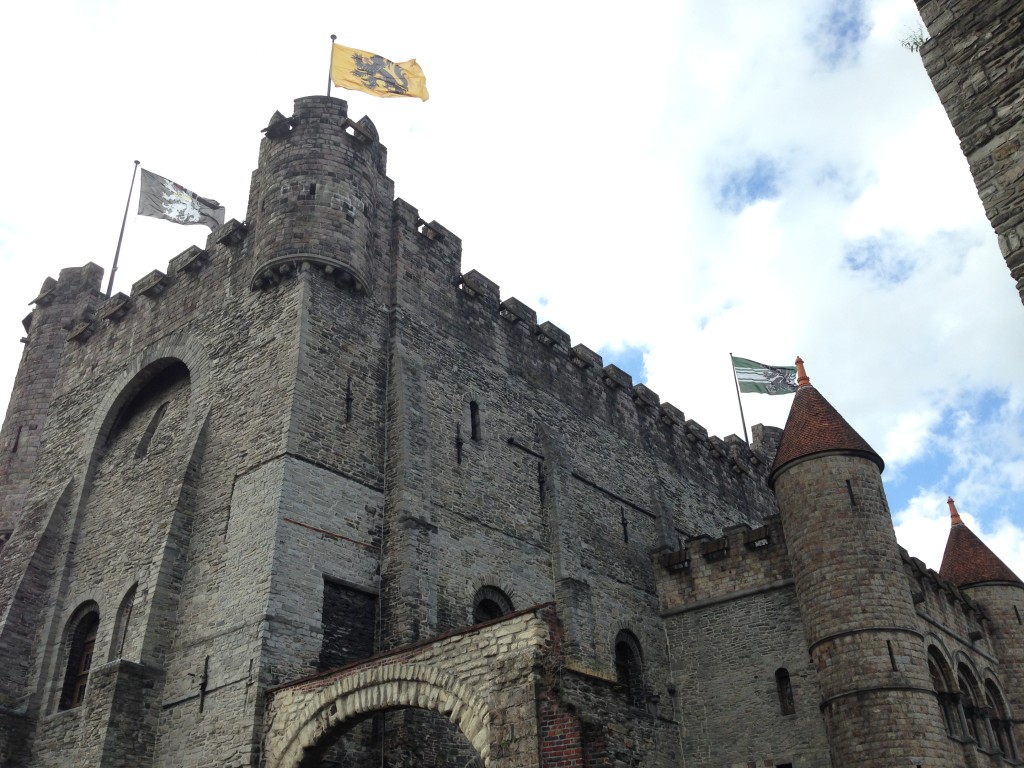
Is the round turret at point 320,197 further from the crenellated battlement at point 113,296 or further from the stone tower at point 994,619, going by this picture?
the stone tower at point 994,619

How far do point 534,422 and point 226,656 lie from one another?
9435 millimetres

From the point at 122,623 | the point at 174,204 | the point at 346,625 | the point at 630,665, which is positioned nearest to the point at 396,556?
the point at 346,625

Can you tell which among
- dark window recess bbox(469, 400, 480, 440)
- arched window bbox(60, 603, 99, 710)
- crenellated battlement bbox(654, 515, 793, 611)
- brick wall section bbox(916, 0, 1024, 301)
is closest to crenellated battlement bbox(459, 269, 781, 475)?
dark window recess bbox(469, 400, 480, 440)

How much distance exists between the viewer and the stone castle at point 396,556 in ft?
47.0

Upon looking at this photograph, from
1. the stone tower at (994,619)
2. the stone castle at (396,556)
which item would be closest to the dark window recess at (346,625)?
the stone castle at (396,556)

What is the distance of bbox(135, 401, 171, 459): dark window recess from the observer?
20.4m

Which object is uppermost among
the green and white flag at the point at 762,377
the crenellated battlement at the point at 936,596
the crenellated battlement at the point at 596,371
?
the green and white flag at the point at 762,377

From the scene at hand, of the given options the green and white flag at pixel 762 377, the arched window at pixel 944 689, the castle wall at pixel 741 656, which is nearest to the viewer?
the arched window at pixel 944 689

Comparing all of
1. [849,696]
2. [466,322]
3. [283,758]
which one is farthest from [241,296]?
[849,696]

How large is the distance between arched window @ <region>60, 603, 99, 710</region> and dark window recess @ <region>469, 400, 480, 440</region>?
815 cm

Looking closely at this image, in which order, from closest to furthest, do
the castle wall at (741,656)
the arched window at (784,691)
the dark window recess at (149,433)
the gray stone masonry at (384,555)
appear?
the gray stone masonry at (384,555) → the castle wall at (741,656) → the arched window at (784,691) → the dark window recess at (149,433)

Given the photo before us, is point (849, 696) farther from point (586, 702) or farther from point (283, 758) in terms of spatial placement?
point (283, 758)

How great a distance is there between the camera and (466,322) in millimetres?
21688

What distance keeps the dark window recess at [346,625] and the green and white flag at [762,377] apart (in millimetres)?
16502
